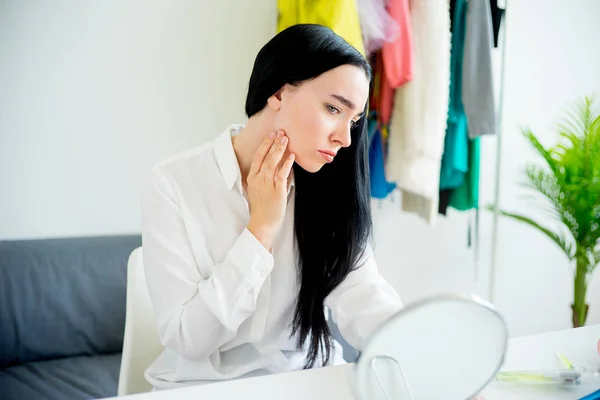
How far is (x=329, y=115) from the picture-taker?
916 mm

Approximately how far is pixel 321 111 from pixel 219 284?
1.06 ft

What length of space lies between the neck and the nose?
0.11m

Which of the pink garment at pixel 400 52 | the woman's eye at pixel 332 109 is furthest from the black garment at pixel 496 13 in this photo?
the woman's eye at pixel 332 109

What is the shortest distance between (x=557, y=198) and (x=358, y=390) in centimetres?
152

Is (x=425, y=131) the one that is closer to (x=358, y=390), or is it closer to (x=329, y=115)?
(x=329, y=115)

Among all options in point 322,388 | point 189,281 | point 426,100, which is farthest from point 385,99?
point 322,388

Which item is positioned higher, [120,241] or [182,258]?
[182,258]

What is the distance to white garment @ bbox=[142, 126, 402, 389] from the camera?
0.88 meters

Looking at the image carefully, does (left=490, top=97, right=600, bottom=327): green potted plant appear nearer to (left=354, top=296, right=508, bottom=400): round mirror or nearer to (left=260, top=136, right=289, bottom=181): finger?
(left=260, top=136, right=289, bottom=181): finger

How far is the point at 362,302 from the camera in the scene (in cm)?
96

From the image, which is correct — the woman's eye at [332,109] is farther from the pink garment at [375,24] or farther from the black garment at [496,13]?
the black garment at [496,13]

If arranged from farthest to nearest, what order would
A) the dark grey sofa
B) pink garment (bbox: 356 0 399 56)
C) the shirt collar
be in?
pink garment (bbox: 356 0 399 56), the dark grey sofa, the shirt collar

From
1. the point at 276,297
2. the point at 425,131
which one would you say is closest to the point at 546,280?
the point at 425,131

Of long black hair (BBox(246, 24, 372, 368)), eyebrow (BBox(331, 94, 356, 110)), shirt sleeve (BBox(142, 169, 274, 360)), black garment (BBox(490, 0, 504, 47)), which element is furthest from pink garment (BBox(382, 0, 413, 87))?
shirt sleeve (BBox(142, 169, 274, 360))
